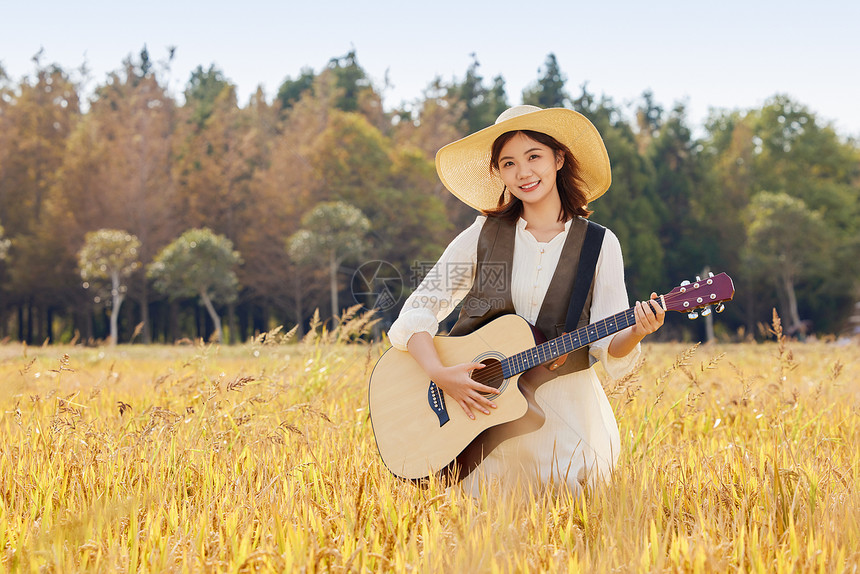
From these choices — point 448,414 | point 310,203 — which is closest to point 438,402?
point 448,414

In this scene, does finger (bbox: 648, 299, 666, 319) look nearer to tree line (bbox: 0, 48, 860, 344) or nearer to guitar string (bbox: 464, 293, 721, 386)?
guitar string (bbox: 464, 293, 721, 386)

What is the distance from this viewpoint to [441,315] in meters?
2.95

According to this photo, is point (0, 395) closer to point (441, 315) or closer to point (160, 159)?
point (441, 315)

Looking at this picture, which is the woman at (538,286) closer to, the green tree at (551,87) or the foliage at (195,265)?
the foliage at (195,265)

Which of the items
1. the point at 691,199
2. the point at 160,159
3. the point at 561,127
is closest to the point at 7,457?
the point at 561,127

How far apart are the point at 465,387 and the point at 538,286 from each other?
0.52m

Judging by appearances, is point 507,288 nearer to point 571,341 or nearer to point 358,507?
point 571,341

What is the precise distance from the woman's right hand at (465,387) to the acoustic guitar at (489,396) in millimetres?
37

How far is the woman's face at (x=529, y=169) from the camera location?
274 centimetres

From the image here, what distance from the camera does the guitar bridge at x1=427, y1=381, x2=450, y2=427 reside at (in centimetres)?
258

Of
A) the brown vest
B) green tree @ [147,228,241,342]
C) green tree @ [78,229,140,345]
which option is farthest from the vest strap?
green tree @ [147,228,241,342]

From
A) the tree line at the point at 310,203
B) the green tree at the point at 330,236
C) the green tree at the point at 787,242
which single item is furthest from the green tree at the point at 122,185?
the green tree at the point at 787,242

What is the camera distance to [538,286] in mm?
2668

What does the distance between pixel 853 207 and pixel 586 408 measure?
156 ft
